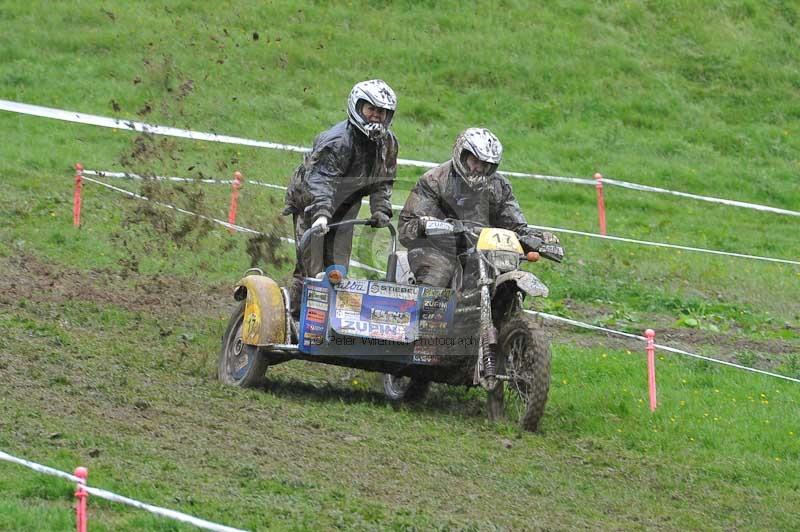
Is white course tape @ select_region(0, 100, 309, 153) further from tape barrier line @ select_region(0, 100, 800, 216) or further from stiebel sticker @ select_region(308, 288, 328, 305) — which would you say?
stiebel sticker @ select_region(308, 288, 328, 305)

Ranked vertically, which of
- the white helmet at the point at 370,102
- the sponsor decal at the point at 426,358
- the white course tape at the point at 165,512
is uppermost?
the white helmet at the point at 370,102

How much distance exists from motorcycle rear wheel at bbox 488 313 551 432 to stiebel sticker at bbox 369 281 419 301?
745mm

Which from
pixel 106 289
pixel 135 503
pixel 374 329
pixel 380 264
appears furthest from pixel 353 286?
pixel 106 289

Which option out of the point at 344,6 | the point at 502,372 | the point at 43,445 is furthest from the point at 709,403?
the point at 344,6

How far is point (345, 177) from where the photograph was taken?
420 inches

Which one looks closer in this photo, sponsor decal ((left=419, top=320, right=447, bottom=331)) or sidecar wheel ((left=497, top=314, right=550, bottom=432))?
sidecar wheel ((left=497, top=314, right=550, bottom=432))

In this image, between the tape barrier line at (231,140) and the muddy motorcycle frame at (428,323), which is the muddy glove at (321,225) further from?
the tape barrier line at (231,140)

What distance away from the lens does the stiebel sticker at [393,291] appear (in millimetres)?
10156

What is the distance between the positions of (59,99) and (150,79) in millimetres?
1984

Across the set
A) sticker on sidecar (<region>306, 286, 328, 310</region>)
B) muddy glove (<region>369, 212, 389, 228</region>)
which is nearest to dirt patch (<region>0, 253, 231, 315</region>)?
sticker on sidecar (<region>306, 286, 328, 310</region>)

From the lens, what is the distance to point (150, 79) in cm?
2509

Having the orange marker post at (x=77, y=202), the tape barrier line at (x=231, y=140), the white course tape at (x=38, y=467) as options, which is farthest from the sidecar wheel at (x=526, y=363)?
the tape barrier line at (x=231, y=140)

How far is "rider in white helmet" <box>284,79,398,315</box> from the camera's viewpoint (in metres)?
10.4

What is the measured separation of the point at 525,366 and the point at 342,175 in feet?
7.22
